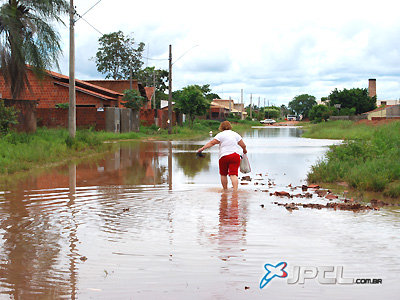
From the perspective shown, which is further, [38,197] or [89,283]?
[38,197]

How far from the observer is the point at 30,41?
27125mm

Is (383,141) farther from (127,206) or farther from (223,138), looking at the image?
(127,206)

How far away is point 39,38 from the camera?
27.2 meters

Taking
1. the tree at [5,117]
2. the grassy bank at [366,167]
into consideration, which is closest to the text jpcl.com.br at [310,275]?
the grassy bank at [366,167]

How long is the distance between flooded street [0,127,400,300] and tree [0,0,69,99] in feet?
49.6

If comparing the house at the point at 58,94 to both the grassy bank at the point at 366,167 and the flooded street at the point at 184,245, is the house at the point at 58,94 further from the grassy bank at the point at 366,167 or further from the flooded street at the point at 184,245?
the flooded street at the point at 184,245

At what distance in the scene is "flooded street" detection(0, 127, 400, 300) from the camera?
5.52 metres

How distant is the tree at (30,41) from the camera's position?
86.6ft

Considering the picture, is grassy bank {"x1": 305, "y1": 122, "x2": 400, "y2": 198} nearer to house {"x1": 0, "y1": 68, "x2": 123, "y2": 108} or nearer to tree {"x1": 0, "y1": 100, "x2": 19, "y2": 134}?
tree {"x1": 0, "y1": 100, "x2": 19, "y2": 134}

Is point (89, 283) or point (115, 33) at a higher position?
point (115, 33)

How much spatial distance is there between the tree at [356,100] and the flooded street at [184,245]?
87.7 metres

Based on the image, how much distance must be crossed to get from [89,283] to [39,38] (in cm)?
2346

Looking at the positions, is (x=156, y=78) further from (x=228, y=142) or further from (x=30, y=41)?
(x=228, y=142)

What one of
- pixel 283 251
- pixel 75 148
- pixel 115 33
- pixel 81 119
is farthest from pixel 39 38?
pixel 115 33
